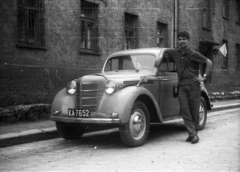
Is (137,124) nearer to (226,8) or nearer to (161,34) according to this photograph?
(161,34)

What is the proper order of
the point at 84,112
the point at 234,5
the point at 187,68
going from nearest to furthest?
the point at 84,112 < the point at 187,68 < the point at 234,5

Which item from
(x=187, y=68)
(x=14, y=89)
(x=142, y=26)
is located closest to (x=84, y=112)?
(x=187, y=68)

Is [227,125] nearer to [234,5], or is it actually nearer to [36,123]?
[36,123]

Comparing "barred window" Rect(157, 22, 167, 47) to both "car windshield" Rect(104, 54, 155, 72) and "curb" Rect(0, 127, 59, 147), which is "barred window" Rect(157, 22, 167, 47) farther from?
"curb" Rect(0, 127, 59, 147)

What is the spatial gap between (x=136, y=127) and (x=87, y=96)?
1.02m

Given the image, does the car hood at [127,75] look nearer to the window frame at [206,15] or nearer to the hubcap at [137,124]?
the hubcap at [137,124]

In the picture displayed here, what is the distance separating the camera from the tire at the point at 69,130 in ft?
21.6

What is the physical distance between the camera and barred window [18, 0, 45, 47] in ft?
33.8

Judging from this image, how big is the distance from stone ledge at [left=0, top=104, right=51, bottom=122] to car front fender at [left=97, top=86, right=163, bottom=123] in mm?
3399

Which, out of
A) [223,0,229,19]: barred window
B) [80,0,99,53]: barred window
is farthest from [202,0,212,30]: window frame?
[80,0,99,53]: barred window

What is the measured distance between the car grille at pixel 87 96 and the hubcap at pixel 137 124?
2.30ft

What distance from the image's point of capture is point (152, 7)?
1652cm

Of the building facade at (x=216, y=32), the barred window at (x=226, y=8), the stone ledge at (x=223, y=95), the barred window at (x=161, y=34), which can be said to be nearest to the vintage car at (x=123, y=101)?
the barred window at (x=161, y=34)

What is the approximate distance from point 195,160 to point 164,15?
527 inches
